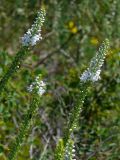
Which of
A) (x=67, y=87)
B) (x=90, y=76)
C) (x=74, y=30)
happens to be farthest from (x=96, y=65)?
(x=74, y=30)

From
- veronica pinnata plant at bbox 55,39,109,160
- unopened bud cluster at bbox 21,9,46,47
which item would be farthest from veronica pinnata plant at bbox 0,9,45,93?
veronica pinnata plant at bbox 55,39,109,160

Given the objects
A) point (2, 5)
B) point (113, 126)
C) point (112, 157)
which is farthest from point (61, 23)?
point (112, 157)

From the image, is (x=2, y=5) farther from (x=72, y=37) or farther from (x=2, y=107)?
(x=2, y=107)

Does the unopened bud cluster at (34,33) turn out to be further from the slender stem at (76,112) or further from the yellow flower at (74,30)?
the yellow flower at (74,30)

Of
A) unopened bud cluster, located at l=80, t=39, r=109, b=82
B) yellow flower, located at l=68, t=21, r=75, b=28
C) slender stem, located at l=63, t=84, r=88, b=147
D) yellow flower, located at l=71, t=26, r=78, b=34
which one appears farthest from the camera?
yellow flower, located at l=68, t=21, r=75, b=28

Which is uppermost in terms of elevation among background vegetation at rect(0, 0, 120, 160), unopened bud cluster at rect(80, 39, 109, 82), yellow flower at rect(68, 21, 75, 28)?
yellow flower at rect(68, 21, 75, 28)

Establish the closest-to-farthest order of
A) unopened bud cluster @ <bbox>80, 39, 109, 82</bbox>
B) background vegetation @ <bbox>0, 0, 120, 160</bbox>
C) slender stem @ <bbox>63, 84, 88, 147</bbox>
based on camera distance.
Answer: unopened bud cluster @ <bbox>80, 39, 109, 82</bbox>
slender stem @ <bbox>63, 84, 88, 147</bbox>
background vegetation @ <bbox>0, 0, 120, 160</bbox>

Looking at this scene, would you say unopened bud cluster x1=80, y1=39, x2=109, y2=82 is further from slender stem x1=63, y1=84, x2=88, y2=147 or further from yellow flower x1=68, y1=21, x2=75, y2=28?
yellow flower x1=68, y1=21, x2=75, y2=28

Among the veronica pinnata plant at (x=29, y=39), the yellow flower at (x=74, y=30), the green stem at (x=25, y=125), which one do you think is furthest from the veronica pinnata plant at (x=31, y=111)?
the yellow flower at (x=74, y=30)
